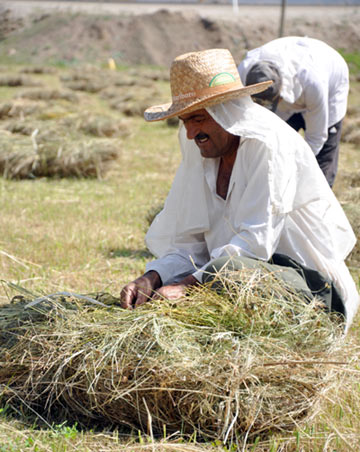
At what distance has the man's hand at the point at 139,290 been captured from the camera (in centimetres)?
263

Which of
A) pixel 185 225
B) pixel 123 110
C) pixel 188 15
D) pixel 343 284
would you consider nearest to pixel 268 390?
pixel 343 284

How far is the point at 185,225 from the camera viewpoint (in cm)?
297

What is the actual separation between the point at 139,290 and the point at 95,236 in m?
2.45

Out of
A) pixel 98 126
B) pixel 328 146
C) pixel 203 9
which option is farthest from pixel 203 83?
pixel 203 9

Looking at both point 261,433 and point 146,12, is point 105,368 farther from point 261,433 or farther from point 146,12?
point 146,12

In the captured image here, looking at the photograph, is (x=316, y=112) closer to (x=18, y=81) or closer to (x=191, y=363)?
(x=191, y=363)

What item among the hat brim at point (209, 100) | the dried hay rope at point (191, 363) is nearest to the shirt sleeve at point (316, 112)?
the hat brim at point (209, 100)

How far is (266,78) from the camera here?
A: 400 cm

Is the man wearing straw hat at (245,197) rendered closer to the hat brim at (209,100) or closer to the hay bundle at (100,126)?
the hat brim at (209,100)

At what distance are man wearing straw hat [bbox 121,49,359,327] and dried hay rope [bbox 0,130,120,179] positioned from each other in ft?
15.0

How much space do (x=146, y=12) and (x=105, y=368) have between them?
46.1 metres

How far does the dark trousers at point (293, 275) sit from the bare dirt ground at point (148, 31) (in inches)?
1424

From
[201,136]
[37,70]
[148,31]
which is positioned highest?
[201,136]

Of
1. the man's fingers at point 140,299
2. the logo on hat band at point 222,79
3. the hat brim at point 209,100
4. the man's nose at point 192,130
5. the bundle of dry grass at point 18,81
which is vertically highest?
the logo on hat band at point 222,79
